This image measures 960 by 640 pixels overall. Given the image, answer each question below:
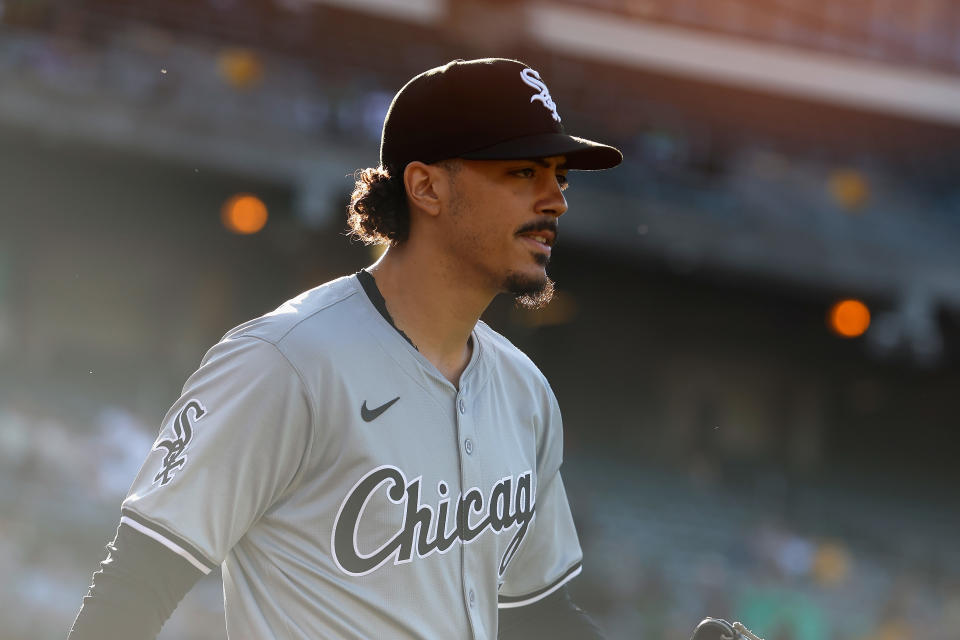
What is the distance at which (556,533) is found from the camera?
2.30 metres

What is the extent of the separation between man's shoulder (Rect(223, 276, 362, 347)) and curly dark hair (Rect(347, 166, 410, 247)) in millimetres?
136

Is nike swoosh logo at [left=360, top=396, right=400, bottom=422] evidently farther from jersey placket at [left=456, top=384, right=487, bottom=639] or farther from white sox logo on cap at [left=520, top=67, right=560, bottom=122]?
white sox logo on cap at [left=520, top=67, right=560, bottom=122]

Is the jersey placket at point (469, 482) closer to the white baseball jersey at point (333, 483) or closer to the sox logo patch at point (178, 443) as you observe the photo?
the white baseball jersey at point (333, 483)

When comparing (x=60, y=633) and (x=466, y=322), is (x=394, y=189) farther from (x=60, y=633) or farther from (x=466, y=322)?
(x=60, y=633)

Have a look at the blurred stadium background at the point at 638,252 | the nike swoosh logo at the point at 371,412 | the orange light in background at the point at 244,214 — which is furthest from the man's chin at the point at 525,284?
the orange light in background at the point at 244,214

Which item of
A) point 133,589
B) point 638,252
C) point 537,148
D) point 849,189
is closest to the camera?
point 133,589

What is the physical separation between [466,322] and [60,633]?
8326 millimetres

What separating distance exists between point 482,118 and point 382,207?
29 centimetres

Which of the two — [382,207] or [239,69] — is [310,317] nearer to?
[382,207]

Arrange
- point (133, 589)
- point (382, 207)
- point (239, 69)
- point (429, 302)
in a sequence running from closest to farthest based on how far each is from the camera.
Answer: point (133, 589)
point (429, 302)
point (382, 207)
point (239, 69)

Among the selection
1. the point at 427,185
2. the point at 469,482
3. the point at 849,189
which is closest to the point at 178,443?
the point at 469,482

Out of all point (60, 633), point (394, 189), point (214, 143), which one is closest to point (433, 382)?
point (394, 189)

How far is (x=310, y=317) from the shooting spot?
1852mm

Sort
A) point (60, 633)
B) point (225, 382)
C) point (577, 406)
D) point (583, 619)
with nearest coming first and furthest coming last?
point (225, 382) → point (583, 619) → point (60, 633) → point (577, 406)
